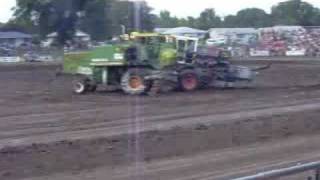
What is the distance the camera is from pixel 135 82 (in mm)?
28250

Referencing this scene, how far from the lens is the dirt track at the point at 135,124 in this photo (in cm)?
1373

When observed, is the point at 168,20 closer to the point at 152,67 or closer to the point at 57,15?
the point at 57,15

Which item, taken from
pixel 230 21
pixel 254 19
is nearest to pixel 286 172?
pixel 254 19

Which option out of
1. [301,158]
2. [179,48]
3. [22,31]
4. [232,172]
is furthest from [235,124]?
[22,31]

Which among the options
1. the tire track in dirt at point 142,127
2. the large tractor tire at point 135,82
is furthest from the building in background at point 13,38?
the tire track in dirt at point 142,127

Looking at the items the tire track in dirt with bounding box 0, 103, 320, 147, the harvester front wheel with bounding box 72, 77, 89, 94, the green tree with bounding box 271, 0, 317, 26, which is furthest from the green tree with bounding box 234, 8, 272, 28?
the tire track in dirt with bounding box 0, 103, 320, 147

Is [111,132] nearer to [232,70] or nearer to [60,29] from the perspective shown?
[232,70]

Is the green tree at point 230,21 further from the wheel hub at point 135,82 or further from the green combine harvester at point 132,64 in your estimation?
the wheel hub at point 135,82

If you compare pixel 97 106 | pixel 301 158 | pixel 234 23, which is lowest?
pixel 234 23

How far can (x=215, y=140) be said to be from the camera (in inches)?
624

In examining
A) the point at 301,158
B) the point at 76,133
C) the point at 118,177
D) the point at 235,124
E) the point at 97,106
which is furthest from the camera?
the point at 97,106

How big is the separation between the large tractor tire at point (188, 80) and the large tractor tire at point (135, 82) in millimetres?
1363

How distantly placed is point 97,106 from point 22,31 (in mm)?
80237

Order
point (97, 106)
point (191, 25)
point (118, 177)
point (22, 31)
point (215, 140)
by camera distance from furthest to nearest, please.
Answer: point (191, 25) < point (22, 31) < point (97, 106) < point (215, 140) < point (118, 177)
